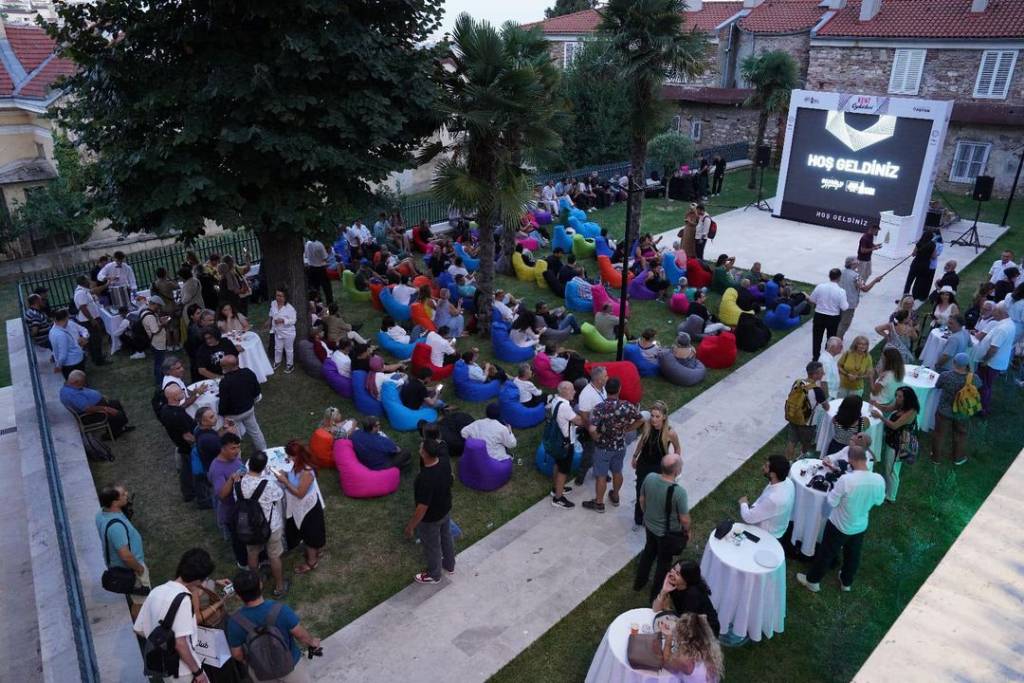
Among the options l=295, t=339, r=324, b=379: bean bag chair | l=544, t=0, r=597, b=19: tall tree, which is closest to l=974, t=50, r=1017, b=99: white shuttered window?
l=295, t=339, r=324, b=379: bean bag chair

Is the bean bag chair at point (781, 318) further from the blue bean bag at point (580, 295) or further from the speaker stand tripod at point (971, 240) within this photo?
the speaker stand tripod at point (971, 240)

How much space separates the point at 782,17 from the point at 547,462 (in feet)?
104

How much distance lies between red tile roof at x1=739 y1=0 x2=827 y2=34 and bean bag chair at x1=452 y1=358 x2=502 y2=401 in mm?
28480

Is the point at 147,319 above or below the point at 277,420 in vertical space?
above

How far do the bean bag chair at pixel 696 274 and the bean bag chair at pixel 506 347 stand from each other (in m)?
5.48

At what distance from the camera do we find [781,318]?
44.9ft

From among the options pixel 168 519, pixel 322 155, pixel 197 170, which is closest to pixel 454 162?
pixel 322 155

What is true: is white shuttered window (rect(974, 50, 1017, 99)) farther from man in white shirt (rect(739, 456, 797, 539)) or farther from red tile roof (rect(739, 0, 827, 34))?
man in white shirt (rect(739, 456, 797, 539))

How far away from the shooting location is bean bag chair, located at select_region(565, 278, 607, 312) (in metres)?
14.4

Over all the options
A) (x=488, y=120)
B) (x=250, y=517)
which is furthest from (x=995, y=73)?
(x=250, y=517)

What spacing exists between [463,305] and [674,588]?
9.46 m

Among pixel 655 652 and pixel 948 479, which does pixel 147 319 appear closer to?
pixel 655 652

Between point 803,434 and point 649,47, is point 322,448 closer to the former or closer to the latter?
point 803,434

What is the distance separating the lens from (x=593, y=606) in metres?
6.86
